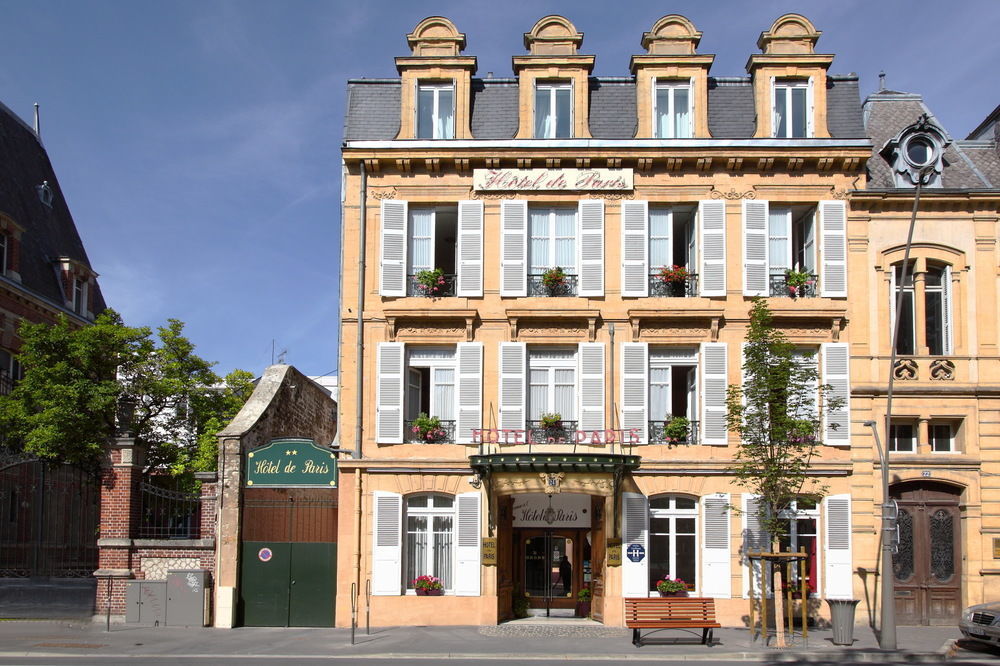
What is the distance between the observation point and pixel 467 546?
75.6ft

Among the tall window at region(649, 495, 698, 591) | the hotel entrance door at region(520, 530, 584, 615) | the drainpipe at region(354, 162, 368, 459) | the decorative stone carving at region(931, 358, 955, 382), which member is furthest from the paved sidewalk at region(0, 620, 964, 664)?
the decorative stone carving at region(931, 358, 955, 382)

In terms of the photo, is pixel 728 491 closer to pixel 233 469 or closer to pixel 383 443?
pixel 383 443

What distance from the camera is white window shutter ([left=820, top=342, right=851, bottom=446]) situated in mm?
23188

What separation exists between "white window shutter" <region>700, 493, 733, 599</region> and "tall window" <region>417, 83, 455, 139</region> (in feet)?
34.8

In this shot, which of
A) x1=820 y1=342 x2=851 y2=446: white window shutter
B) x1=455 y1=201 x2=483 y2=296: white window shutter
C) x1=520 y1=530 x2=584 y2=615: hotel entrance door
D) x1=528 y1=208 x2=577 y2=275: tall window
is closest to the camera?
x1=820 y1=342 x2=851 y2=446: white window shutter

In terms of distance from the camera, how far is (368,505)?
76.5ft

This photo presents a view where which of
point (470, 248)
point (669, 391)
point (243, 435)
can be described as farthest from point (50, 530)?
point (669, 391)

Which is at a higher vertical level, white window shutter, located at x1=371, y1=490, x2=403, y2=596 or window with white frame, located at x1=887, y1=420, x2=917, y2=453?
window with white frame, located at x1=887, y1=420, x2=917, y2=453

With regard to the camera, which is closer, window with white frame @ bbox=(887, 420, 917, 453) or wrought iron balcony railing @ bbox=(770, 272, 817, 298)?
window with white frame @ bbox=(887, 420, 917, 453)

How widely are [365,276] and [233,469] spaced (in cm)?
529

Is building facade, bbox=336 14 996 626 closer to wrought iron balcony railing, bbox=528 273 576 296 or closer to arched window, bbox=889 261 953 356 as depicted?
wrought iron balcony railing, bbox=528 273 576 296

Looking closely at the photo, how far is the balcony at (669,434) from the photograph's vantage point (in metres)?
23.3

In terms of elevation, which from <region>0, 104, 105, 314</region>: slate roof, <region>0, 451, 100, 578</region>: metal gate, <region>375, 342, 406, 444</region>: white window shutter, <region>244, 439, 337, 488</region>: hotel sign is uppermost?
<region>0, 104, 105, 314</region>: slate roof

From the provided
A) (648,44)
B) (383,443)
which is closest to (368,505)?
(383,443)
